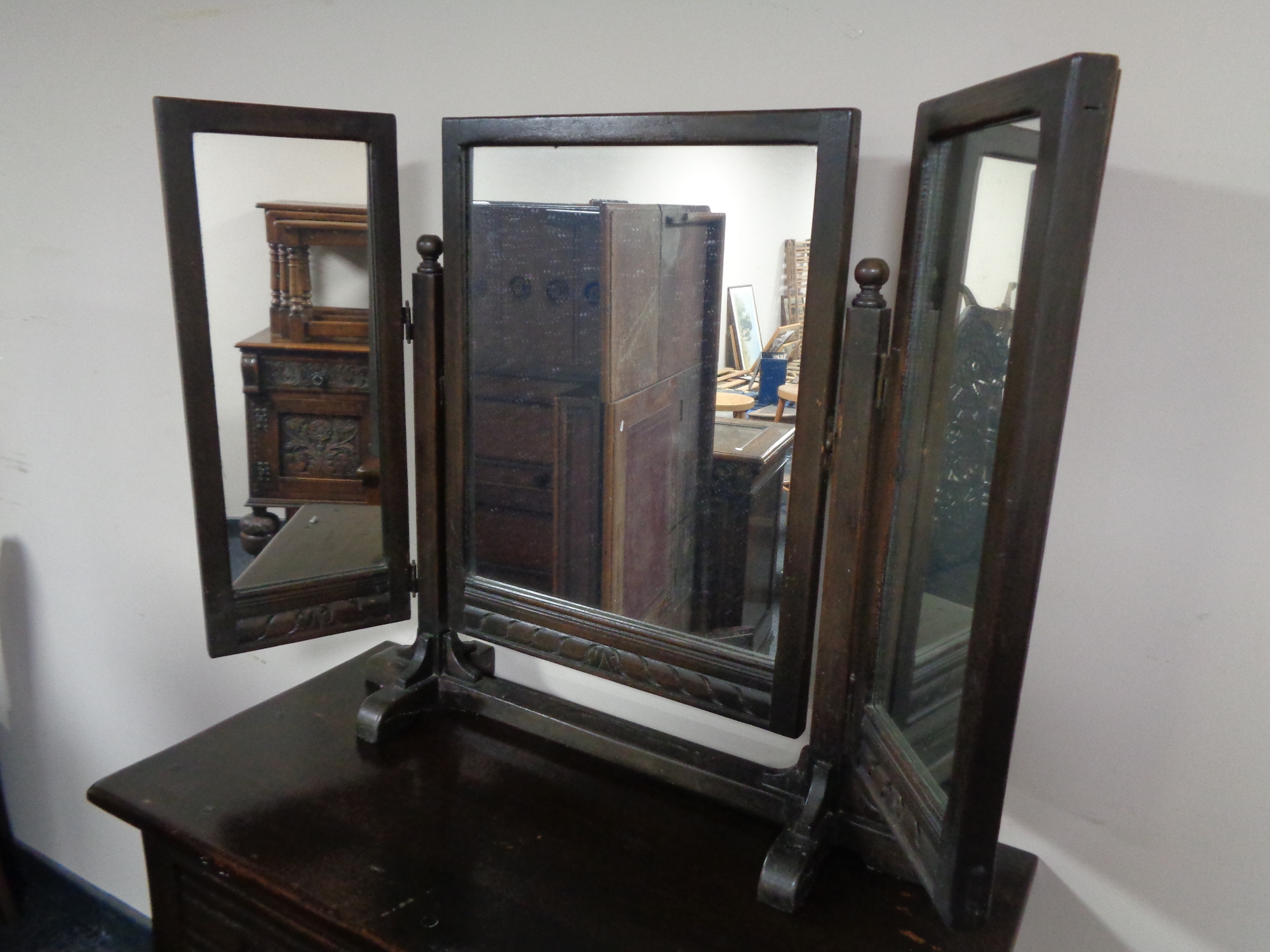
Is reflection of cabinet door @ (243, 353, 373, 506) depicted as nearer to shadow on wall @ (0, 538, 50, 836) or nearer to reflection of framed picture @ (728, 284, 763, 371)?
reflection of framed picture @ (728, 284, 763, 371)

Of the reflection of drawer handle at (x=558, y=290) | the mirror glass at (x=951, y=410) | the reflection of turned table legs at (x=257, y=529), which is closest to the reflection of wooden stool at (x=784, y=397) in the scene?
the mirror glass at (x=951, y=410)

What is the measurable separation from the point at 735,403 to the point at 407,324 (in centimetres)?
43

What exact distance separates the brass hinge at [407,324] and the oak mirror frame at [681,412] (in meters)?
0.05

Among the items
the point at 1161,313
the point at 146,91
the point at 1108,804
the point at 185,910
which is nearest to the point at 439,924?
the point at 185,910

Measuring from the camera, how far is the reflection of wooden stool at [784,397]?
866mm

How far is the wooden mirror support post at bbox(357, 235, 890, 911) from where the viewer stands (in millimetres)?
793

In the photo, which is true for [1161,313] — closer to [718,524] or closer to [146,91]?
[718,524]

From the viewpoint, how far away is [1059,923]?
965 mm

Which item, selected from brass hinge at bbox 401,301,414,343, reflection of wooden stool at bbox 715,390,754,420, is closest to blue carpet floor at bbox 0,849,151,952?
brass hinge at bbox 401,301,414,343

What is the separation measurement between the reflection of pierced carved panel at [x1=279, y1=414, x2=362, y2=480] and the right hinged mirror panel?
0.64 metres

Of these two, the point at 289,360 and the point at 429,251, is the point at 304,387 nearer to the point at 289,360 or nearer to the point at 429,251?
the point at 289,360

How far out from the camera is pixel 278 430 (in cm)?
113

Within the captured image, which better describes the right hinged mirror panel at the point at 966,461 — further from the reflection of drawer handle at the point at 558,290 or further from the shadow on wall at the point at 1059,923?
the reflection of drawer handle at the point at 558,290

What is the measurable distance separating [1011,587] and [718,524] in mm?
380
